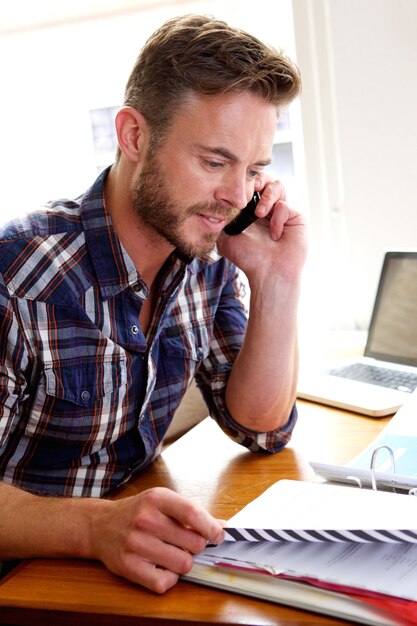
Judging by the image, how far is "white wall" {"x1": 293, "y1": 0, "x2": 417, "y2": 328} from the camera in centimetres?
200

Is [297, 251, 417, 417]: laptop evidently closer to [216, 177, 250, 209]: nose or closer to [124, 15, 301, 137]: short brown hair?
[216, 177, 250, 209]: nose

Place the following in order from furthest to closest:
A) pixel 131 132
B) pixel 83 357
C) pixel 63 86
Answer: pixel 63 86
pixel 131 132
pixel 83 357

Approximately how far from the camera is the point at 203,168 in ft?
3.97

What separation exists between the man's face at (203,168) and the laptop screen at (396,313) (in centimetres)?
56

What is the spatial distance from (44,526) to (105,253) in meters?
0.46

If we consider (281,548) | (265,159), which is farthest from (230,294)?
(281,548)

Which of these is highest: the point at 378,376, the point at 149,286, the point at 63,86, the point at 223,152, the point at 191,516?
the point at 63,86

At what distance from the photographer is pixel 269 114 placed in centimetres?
125

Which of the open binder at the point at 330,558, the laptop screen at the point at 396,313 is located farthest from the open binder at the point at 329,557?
the laptop screen at the point at 396,313

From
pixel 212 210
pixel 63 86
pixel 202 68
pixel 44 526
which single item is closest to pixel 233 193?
pixel 212 210

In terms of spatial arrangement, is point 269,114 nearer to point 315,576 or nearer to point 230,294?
point 230,294

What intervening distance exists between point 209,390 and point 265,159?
425 millimetres

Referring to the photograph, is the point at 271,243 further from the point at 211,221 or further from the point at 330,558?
the point at 330,558

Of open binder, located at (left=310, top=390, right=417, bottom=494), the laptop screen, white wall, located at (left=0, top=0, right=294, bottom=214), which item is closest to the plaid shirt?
open binder, located at (left=310, top=390, right=417, bottom=494)
